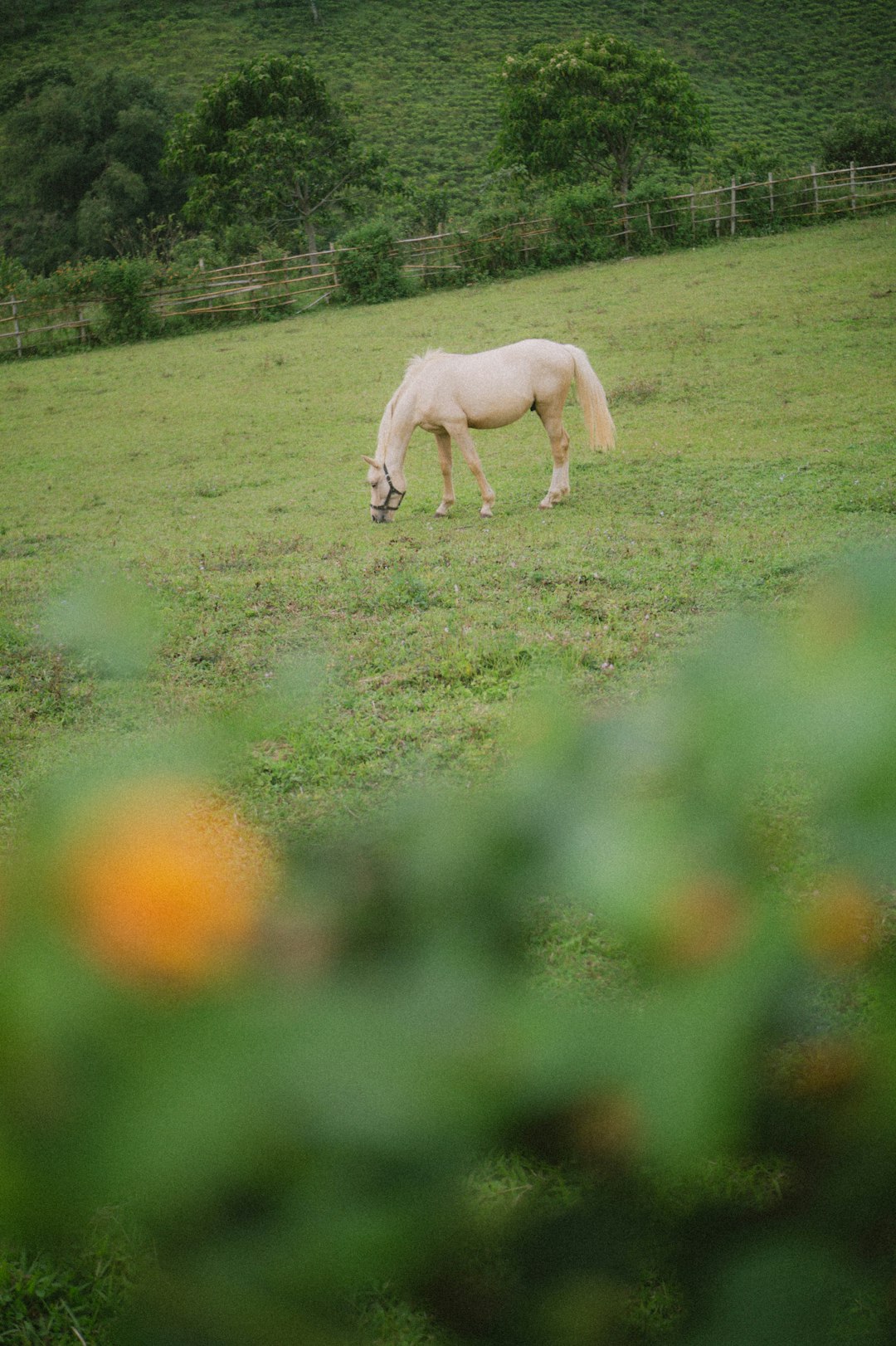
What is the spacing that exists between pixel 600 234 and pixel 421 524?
19679 mm

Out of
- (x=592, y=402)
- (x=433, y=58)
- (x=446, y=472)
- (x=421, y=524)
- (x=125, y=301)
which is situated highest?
(x=433, y=58)

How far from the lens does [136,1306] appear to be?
19.8 inches

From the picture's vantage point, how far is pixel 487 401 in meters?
8.62

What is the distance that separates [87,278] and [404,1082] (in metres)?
26.8

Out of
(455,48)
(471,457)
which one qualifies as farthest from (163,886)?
(455,48)

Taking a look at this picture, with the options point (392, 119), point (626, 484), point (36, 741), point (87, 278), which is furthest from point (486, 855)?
point (392, 119)

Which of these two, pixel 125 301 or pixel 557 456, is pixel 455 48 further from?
pixel 557 456

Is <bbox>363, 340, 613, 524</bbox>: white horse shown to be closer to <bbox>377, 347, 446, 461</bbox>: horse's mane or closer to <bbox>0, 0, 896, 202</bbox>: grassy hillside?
<bbox>377, 347, 446, 461</bbox>: horse's mane

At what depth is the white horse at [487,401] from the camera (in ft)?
28.3

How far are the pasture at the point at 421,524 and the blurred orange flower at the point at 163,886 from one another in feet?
0.24

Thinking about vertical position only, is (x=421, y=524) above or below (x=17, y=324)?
below

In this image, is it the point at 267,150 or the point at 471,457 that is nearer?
the point at 471,457

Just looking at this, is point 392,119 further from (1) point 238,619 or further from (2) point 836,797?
(2) point 836,797

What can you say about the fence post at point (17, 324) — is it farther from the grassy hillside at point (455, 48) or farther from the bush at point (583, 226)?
the grassy hillside at point (455, 48)
